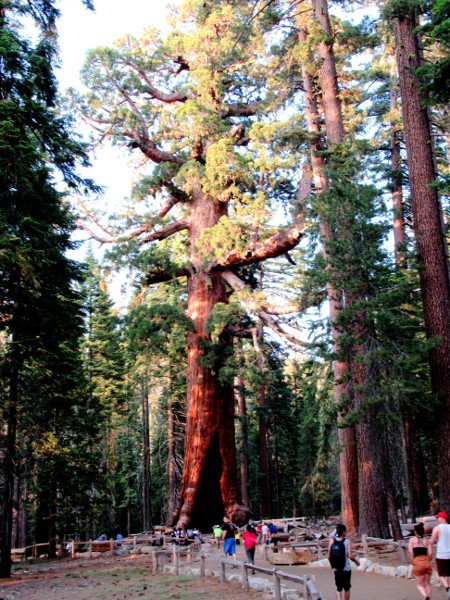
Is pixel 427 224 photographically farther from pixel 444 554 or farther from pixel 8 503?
pixel 8 503

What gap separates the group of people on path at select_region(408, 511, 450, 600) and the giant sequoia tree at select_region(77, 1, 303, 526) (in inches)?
493

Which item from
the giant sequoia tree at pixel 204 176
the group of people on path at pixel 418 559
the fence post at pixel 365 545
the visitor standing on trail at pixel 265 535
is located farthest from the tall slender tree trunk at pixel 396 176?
the group of people on path at pixel 418 559

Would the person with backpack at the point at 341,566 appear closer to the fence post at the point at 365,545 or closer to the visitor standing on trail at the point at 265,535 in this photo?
the fence post at the point at 365,545

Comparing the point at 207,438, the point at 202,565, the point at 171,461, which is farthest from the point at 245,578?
the point at 171,461

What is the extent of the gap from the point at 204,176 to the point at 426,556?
53.3ft

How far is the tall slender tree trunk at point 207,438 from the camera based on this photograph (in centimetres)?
2041

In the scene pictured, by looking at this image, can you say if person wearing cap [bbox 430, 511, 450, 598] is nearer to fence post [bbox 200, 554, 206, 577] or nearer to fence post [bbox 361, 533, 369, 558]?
fence post [bbox 361, 533, 369, 558]

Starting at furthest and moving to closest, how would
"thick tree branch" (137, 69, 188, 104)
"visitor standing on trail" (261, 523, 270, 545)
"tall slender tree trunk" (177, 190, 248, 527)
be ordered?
"thick tree branch" (137, 69, 188, 104) < "tall slender tree trunk" (177, 190, 248, 527) < "visitor standing on trail" (261, 523, 270, 545)

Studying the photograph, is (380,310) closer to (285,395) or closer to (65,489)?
(65,489)

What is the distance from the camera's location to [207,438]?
20.9 m

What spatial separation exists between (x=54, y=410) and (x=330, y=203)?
61.4 ft

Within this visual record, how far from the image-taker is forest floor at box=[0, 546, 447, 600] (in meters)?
9.76

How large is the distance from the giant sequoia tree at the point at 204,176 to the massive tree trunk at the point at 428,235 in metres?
5.89

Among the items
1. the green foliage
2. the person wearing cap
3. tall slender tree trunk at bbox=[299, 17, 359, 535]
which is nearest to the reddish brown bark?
tall slender tree trunk at bbox=[299, 17, 359, 535]
